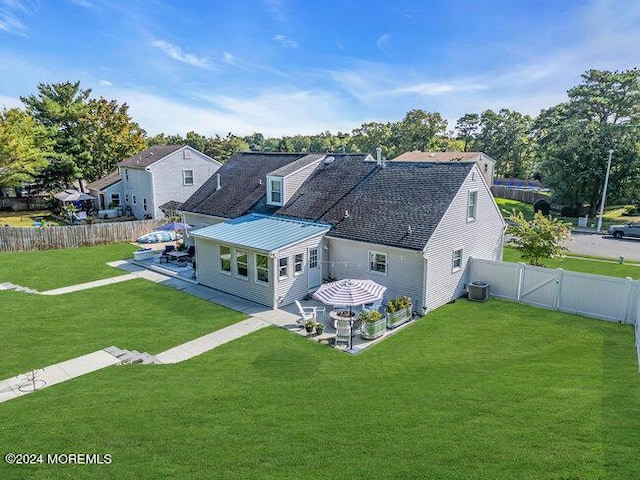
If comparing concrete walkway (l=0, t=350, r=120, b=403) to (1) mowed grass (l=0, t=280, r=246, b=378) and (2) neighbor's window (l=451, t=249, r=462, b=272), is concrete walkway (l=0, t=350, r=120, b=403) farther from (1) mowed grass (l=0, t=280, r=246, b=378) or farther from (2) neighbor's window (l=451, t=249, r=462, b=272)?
(2) neighbor's window (l=451, t=249, r=462, b=272)

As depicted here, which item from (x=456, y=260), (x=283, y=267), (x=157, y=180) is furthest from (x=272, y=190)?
(x=157, y=180)

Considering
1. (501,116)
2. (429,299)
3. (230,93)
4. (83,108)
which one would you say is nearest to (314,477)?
(429,299)

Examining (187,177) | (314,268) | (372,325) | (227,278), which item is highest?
(187,177)

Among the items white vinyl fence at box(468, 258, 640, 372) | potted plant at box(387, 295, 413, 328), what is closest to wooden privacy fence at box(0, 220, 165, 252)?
potted plant at box(387, 295, 413, 328)

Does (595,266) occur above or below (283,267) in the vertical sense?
below

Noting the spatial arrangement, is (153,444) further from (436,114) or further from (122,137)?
(436,114)

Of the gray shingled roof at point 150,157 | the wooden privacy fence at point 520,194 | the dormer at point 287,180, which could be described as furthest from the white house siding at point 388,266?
the wooden privacy fence at point 520,194

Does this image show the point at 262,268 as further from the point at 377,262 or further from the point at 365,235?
the point at 377,262
